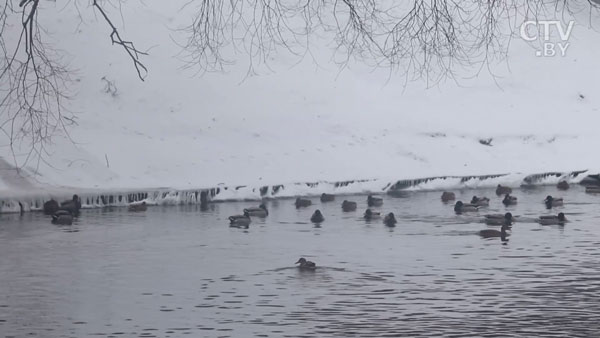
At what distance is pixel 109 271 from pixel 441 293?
5.16 m

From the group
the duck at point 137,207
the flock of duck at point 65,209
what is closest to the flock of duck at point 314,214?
the duck at point 137,207

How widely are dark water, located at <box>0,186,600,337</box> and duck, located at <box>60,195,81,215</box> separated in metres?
0.53

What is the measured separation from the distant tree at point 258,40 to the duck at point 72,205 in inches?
69.0

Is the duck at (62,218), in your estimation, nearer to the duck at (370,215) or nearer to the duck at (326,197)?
the duck at (370,215)

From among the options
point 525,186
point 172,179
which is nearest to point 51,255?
point 172,179

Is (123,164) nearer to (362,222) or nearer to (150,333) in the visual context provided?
(362,222)

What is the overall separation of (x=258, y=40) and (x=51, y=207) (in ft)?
33.6

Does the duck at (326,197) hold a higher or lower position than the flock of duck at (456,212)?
higher

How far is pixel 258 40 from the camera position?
18.9 metres

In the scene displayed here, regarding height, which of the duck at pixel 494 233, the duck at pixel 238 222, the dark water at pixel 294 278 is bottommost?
the dark water at pixel 294 278

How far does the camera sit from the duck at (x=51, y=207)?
90.0ft

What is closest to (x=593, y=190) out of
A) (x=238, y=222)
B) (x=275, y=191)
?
(x=275, y=191)

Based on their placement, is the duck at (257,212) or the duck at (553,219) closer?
the duck at (553,219)

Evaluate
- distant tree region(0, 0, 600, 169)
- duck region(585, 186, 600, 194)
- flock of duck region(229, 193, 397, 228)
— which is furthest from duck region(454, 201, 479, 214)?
duck region(585, 186, 600, 194)
